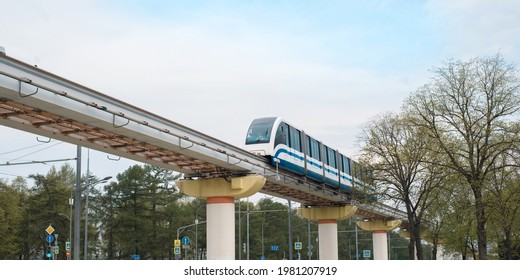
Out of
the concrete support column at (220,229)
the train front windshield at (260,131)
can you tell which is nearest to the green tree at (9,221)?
the train front windshield at (260,131)

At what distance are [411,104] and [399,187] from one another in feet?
21.6

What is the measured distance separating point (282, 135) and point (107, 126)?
695 inches

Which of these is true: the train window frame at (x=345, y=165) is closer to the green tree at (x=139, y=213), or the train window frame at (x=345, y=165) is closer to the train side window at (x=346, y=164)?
the train side window at (x=346, y=164)

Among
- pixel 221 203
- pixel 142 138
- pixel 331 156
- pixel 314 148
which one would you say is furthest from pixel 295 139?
pixel 142 138

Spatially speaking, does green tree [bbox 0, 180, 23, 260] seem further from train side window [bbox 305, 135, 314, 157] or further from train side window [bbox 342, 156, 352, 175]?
train side window [bbox 305, 135, 314, 157]

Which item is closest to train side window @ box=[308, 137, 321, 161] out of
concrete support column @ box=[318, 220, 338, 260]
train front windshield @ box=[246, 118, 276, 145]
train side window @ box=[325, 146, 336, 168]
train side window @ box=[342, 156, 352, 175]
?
train side window @ box=[325, 146, 336, 168]

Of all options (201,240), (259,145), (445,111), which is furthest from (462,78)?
(201,240)

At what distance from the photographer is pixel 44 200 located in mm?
88250

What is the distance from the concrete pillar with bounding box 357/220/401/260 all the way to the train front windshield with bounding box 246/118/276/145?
144ft

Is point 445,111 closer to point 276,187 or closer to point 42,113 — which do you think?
point 276,187

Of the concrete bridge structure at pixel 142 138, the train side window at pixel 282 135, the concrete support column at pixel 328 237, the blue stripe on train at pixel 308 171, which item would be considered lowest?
the concrete support column at pixel 328 237

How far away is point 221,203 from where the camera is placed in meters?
37.5

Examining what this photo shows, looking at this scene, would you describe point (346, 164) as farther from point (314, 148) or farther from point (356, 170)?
point (314, 148)

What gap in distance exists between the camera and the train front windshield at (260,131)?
39906mm
